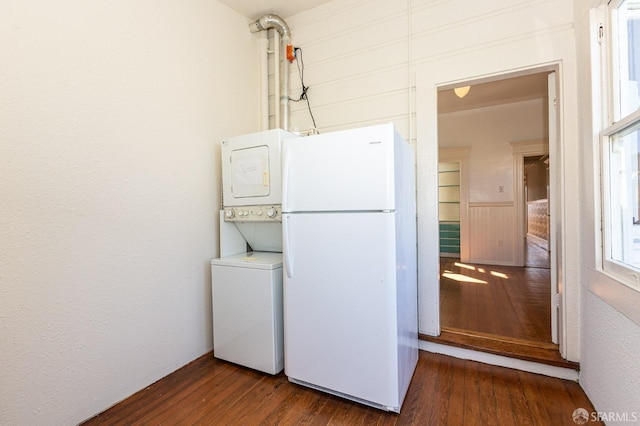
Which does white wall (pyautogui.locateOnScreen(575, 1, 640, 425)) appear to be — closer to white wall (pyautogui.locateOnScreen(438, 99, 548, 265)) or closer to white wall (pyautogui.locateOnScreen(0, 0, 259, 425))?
white wall (pyautogui.locateOnScreen(0, 0, 259, 425))

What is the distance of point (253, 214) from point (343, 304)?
986 mm

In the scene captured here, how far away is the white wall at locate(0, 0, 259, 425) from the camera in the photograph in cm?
135

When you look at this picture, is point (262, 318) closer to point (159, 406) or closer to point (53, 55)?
point (159, 406)

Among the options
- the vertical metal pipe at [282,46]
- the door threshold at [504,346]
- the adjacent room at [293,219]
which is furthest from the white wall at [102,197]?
the door threshold at [504,346]

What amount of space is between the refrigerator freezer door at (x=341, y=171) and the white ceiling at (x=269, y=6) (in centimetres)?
162

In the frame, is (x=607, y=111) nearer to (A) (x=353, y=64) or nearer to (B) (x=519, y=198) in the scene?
(A) (x=353, y=64)

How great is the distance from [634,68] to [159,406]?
306cm

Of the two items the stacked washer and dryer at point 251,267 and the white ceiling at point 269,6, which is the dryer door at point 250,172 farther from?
the white ceiling at point 269,6

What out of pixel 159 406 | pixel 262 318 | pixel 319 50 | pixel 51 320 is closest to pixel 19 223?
pixel 51 320

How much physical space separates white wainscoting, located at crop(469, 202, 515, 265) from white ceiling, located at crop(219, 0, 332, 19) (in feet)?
14.4

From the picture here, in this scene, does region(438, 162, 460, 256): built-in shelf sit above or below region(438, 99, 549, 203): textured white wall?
below

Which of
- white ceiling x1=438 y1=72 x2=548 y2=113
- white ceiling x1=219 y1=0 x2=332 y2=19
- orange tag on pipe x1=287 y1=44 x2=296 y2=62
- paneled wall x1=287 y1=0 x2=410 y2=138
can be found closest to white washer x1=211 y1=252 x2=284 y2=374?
paneled wall x1=287 y1=0 x2=410 y2=138

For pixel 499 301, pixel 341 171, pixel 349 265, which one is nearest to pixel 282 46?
pixel 341 171

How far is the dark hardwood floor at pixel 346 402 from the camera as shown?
5.03ft
